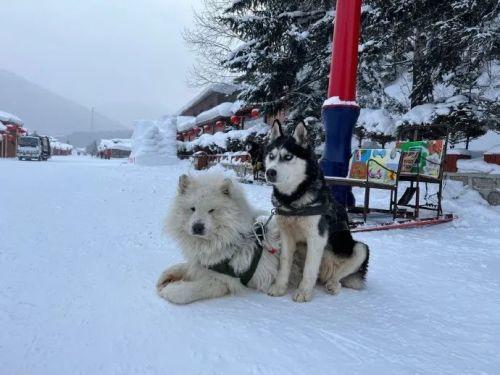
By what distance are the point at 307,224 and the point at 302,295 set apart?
484 mm

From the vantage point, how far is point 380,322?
2391mm

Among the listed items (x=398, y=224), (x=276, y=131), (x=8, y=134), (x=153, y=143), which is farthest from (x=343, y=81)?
(x=8, y=134)

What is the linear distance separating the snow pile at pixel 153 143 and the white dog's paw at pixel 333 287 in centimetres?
2225

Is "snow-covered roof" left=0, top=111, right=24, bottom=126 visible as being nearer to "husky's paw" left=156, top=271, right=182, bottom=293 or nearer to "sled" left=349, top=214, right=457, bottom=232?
"sled" left=349, top=214, right=457, bottom=232

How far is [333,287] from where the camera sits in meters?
2.88

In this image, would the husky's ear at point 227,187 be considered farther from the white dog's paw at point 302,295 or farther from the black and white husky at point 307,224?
the white dog's paw at point 302,295

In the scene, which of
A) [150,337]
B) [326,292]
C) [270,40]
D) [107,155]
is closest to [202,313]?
[150,337]

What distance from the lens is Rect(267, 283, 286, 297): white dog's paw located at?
8.89ft

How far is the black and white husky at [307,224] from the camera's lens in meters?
2.71

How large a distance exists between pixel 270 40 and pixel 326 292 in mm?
9844

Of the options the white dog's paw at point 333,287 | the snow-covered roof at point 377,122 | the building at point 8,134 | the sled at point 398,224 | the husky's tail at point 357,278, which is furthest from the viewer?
the building at point 8,134

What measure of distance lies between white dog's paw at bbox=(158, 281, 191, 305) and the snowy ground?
52mm

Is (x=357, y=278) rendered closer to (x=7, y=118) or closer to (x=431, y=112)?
(x=431, y=112)

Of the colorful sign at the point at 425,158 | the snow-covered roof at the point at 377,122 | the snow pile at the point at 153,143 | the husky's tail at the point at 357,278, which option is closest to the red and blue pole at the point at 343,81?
the colorful sign at the point at 425,158
